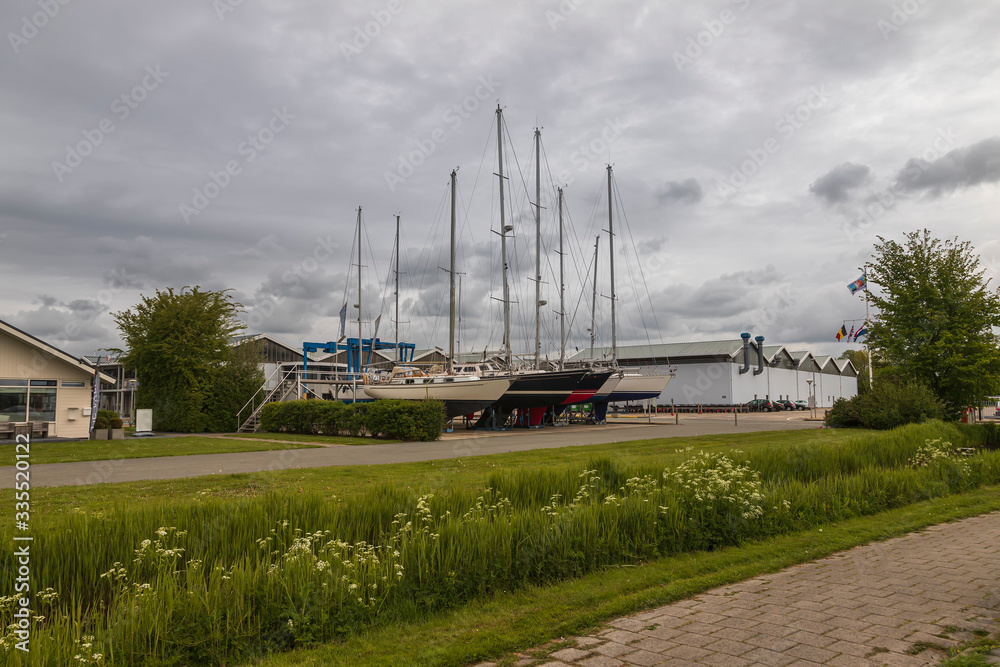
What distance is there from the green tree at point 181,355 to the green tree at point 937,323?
2864 centimetres

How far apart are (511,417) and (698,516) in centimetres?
3570

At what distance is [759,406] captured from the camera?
73188 mm

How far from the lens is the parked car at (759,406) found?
237 feet

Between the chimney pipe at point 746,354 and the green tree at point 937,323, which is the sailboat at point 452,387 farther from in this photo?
the chimney pipe at point 746,354

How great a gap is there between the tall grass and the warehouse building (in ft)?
196

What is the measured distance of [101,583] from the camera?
18.7ft

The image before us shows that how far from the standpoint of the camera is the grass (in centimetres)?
1958

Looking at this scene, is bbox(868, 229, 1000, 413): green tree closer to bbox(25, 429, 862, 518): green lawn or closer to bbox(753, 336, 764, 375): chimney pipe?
→ bbox(25, 429, 862, 518): green lawn

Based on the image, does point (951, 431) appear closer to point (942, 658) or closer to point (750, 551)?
point (750, 551)

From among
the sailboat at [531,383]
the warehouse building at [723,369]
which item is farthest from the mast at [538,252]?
the warehouse building at [723,369]

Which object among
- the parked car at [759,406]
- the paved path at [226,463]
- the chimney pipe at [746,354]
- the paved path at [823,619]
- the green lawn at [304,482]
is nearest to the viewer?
the paved path at [823,619]

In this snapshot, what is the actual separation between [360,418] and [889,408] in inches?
819

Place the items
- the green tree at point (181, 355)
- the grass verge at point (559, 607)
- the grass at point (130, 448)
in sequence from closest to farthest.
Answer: the grass verge at point (559, 607)
the grass at point (130, 448)
the green tree at point (181, 355)

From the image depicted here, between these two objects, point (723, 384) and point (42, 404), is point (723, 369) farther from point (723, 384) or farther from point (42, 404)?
point (42, 404)
